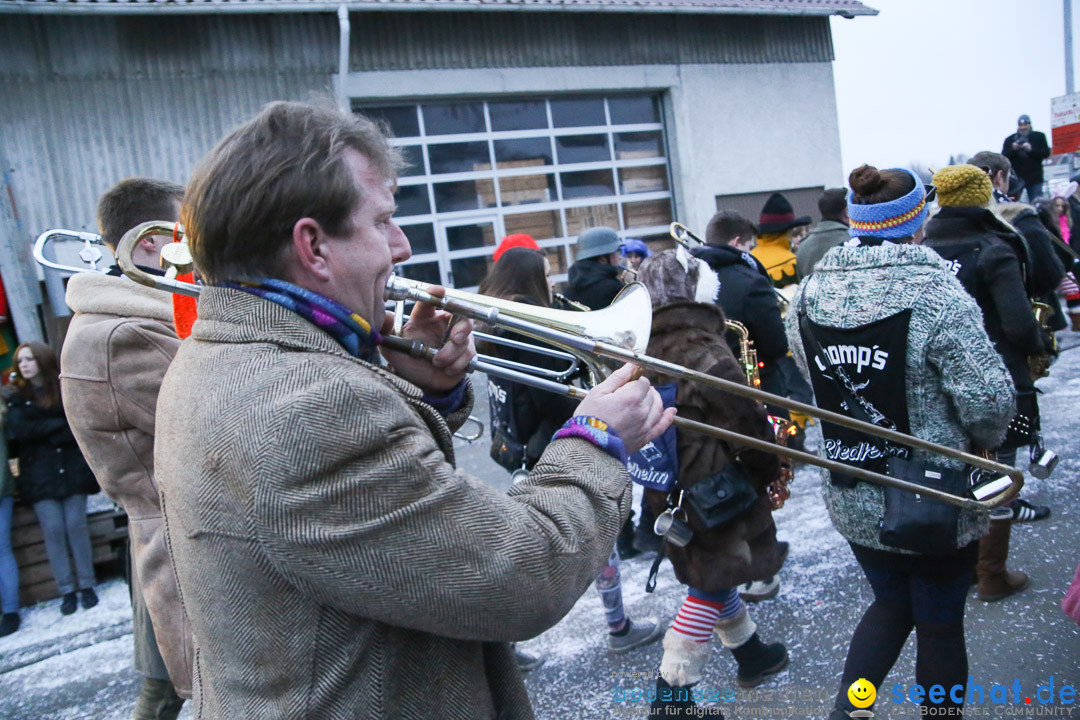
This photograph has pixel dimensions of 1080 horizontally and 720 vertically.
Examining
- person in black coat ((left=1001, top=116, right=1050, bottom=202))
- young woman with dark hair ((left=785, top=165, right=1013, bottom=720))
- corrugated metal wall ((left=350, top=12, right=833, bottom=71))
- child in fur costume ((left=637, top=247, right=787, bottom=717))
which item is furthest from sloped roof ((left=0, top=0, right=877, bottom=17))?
young woman with dark hair ((left=785, top=165, right=1013, bottom=720))

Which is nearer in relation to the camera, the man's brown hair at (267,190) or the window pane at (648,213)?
the man's brown hair at (267,190)

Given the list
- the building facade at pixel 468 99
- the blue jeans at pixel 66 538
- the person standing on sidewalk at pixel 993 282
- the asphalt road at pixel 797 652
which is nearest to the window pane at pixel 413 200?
the building facade at pixel 468 99

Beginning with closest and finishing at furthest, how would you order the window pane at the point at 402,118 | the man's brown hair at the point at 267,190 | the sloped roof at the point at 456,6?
the man's brown hair at the point at 267,190 → the sloped roof at the point at 456,6 → the window pane at the point at 402,118

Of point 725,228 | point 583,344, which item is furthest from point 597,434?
point 725,228

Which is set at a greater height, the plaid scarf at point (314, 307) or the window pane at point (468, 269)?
the plaid scarf at point (314, 307)

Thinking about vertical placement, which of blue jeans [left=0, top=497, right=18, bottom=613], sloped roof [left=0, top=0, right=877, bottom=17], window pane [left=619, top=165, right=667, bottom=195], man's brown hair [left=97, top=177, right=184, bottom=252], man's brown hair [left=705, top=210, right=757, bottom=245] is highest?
sloped roof [left=0, top=0, right=877, bottom=17]

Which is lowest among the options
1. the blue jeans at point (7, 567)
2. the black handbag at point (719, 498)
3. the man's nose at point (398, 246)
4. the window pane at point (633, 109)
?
the blue jeans at point (7, 567)

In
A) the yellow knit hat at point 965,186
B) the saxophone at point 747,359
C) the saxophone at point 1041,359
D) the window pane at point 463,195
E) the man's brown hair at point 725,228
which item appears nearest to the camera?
the yellow knit hat at point 965,186

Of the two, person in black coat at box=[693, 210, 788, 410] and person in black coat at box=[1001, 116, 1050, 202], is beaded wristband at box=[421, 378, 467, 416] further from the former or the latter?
person in black coat at box=[1001, 116, 1050, 202]

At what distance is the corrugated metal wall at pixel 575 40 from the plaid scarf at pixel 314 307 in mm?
9240

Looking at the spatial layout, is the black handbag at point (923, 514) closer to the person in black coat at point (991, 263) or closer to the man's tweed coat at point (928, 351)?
the man's tweed coat at point (928, 351)

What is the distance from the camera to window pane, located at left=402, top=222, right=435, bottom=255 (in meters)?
10.3

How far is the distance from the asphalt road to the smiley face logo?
46 cm

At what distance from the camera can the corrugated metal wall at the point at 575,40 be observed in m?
9.75
